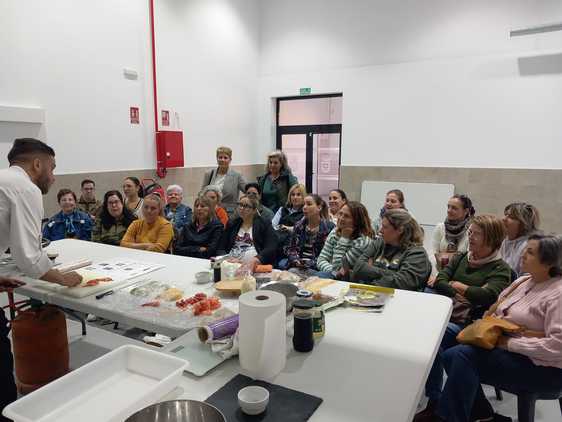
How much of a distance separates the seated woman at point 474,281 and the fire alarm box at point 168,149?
3.86 m

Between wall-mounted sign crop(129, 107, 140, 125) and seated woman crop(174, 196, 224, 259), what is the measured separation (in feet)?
6.71

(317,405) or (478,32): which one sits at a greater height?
(478,32)

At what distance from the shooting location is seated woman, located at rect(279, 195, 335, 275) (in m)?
3.24

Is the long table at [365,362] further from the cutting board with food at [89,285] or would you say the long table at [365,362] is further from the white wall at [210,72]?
the white wall at [210,72]

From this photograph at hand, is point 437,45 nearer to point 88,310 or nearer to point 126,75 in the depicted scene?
point 126,75

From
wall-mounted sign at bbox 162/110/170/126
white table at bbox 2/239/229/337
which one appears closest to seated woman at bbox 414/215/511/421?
white table at bbox 2/239/229/337

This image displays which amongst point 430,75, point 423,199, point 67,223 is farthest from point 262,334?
point 430,75

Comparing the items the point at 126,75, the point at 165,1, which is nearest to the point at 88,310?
the point at 126,75

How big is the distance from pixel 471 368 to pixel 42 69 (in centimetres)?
435

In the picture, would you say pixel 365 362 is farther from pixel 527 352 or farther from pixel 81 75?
pixel 81 75

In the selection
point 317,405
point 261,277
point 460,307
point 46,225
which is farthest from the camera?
point 46,225

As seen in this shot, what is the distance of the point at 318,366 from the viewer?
124 cm

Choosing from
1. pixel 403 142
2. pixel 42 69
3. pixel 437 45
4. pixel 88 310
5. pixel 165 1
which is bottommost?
pixel 88 310

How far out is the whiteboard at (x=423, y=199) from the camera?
5621 millimetres
